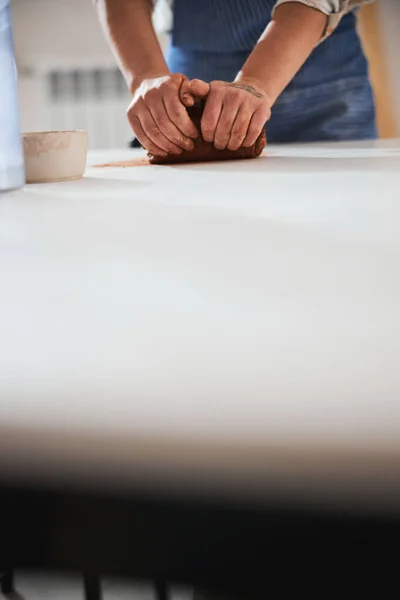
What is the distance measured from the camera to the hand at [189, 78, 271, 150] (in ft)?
2.55

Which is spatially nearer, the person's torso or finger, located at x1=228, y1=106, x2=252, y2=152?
finger, located at x1=228, y1=106, x2=252, y2=152

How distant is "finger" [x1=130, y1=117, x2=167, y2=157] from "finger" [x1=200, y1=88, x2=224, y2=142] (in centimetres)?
7

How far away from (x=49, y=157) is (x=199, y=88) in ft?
0.89

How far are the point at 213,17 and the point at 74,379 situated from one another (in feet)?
4.23

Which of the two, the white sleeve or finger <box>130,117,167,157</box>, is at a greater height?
the white sleeve

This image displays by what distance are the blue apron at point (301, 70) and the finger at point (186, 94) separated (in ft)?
1.70

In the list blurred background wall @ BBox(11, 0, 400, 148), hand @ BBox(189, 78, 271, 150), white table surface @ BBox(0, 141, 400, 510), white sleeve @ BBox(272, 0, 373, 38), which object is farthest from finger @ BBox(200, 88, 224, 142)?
blurred background wall @ BBox(11, 0, 400, 148)

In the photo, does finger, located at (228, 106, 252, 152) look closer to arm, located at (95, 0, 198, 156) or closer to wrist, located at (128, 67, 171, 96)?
arm, located at (95, 0, 198, 156)

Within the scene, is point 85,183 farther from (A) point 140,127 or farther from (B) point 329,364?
(B) point 329,364

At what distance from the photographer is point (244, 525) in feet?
0.42

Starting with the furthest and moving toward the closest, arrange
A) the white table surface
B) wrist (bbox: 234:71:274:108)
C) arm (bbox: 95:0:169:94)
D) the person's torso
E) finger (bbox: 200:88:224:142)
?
the person's torso, arm (bbox: 95:0:169:94), wrist (bbox: 234:71:274:108), finger (bbox: 200:88:224:142), the white table surface

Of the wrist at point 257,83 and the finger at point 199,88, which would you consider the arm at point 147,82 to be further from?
the wrist at point 257,83

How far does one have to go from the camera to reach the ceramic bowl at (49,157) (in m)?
0.60

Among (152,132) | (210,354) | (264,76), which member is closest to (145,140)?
(152,132)
